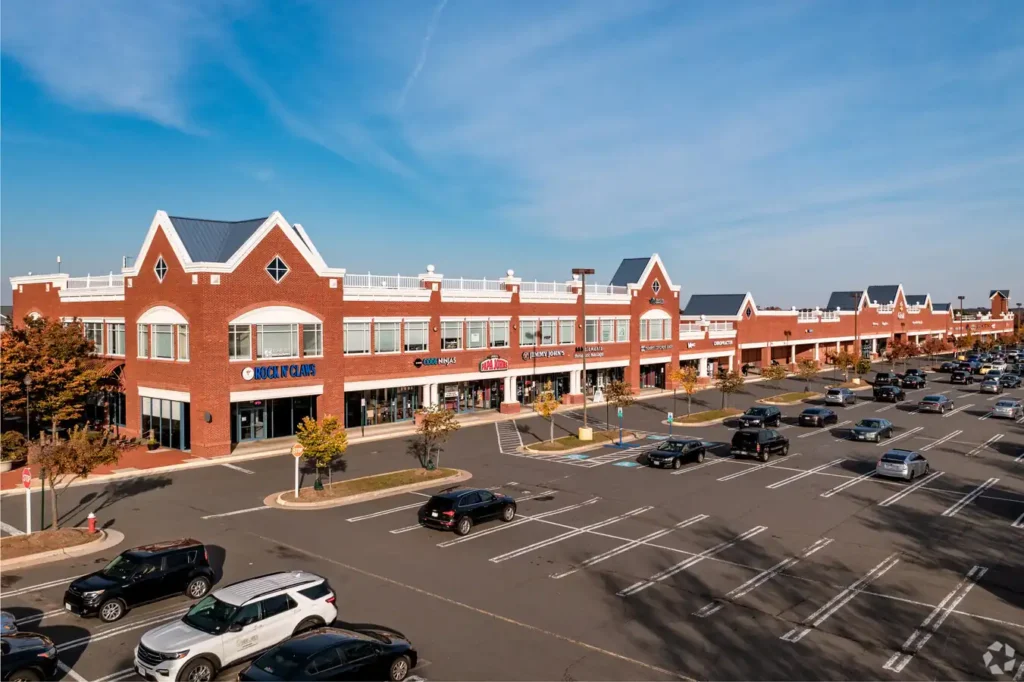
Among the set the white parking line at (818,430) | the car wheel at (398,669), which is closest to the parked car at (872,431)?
the white parking line at (818,430)

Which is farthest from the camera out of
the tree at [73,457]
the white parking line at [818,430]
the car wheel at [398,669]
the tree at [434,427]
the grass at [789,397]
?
Answer: the grass at [789,397]

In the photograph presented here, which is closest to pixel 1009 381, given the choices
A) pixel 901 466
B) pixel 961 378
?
pixel 961 378

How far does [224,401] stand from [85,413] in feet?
61.1

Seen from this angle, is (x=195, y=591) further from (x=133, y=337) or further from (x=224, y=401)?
(x=133, y=337)

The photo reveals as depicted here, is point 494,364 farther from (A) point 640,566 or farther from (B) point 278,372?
(A) point 640,566

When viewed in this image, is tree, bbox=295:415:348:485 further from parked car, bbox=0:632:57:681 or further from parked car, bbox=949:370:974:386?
parked car, bbox=949:370:974:386

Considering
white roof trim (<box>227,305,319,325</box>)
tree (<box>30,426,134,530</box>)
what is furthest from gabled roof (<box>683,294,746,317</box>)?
tree (<box>30,426,134,530</box>)

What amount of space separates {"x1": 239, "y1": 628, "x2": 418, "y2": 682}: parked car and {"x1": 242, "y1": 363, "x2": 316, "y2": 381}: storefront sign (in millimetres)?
30336

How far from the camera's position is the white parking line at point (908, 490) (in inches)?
1164

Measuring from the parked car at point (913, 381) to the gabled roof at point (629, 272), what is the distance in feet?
108

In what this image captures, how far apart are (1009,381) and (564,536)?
3021 inches

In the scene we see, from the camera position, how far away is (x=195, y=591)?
1906 centimetres

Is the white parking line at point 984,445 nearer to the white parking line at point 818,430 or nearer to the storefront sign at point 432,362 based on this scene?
the white parking line at point 818,430

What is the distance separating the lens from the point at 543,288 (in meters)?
62.9
